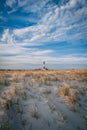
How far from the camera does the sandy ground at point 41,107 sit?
22.0 ft

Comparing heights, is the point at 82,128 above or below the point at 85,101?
below

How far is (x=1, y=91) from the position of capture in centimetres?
864

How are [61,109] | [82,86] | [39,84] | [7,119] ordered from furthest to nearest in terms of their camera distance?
[82,86] → [39,84] → [61,109] → [7,119]

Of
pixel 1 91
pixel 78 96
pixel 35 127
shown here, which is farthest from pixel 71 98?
pixel 1 91

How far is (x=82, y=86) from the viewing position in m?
11.5

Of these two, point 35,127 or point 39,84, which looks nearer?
point 35,127

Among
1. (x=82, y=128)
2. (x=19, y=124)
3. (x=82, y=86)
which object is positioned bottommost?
(x=82, y=128)

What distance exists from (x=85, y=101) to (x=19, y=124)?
4.41m

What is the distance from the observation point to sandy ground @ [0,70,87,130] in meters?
6.71

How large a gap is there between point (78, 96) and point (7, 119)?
4.63 m

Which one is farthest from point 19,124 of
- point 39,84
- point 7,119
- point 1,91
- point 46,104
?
point 39,84

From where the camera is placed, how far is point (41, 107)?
789 cm

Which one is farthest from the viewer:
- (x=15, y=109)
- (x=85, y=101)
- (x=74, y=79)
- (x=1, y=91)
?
(x=74, y=79)

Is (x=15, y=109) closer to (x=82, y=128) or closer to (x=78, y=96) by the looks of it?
(x=82, y=128)
